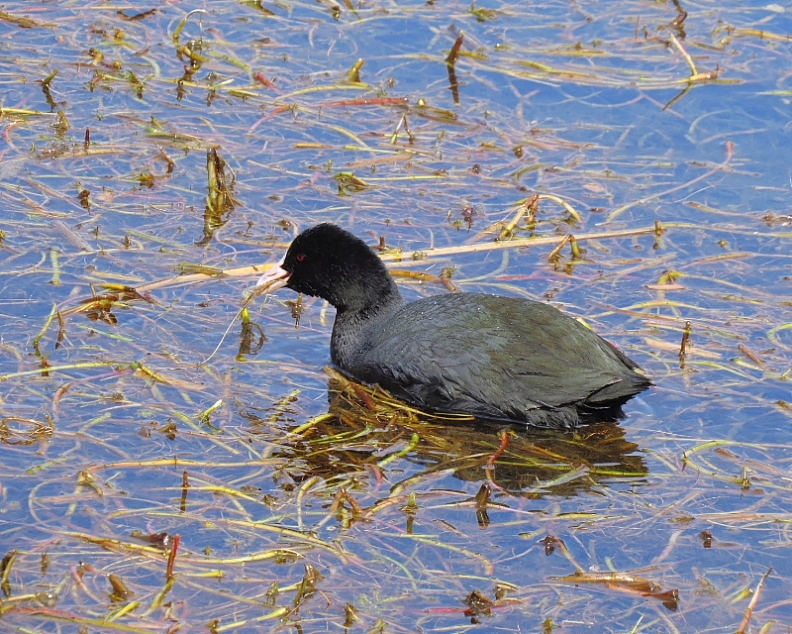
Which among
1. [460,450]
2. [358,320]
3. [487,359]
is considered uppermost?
[487,359]

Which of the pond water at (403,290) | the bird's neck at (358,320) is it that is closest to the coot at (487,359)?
the bird's neck at (358,320)

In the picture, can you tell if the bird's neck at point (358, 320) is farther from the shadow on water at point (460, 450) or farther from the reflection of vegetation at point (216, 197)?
the reflection of vegetation at point (216, 197)

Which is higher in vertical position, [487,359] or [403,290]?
[487,359]

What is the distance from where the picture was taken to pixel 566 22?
33.5 ft

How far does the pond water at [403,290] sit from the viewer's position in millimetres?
5129

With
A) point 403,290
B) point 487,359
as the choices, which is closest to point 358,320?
point 403,290

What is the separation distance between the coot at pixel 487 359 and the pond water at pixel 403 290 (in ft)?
0.44

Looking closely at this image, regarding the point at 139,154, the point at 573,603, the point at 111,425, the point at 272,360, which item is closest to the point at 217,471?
the point at 111,425

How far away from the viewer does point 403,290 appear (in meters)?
7.41

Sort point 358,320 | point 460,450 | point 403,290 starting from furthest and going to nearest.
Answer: point 403,290
point 358,320
point 460,450

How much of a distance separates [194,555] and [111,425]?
107 cm

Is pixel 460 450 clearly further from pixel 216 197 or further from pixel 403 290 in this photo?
pixel 216 197

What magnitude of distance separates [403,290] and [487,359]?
1216 millimetres

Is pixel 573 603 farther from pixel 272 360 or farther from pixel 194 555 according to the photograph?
pixel 272 360
